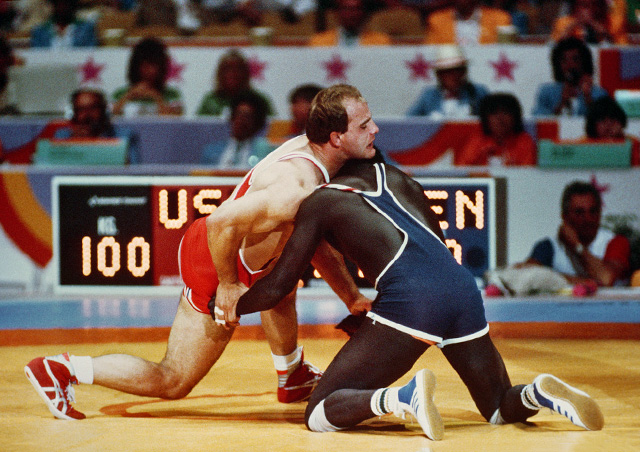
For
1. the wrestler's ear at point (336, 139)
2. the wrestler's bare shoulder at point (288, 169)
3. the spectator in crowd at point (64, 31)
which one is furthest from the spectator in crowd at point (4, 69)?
the wrestler's ear at point (336, 139)

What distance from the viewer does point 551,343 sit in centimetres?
452

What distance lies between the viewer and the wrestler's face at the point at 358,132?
2.88 m

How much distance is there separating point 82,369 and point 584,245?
3355mm

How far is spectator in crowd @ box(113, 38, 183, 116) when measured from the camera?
23.3ft

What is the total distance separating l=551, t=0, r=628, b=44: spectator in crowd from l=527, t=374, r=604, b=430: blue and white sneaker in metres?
5.26

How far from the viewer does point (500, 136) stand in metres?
6.21

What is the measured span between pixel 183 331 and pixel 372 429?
2.47 feet

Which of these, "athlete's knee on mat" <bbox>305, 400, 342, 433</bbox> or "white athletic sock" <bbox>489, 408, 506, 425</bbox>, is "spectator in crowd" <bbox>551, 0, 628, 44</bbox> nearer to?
"white athletic sock" <bbox>489, 408, 506, 425</bbox>

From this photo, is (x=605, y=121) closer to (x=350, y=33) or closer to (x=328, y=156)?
(x=350, y=33)

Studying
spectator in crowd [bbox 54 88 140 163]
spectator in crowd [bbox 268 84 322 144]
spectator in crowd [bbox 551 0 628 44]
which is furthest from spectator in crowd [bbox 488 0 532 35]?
spectator in crowd [bbox 54 88 140 163]

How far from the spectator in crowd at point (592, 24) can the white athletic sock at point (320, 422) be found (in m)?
5.40

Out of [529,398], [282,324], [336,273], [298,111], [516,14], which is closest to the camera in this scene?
[529,398]

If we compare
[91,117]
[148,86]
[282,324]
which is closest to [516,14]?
[148,86]

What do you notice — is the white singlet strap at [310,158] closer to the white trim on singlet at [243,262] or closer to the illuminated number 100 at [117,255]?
the white trim on singlet at [243,262]
